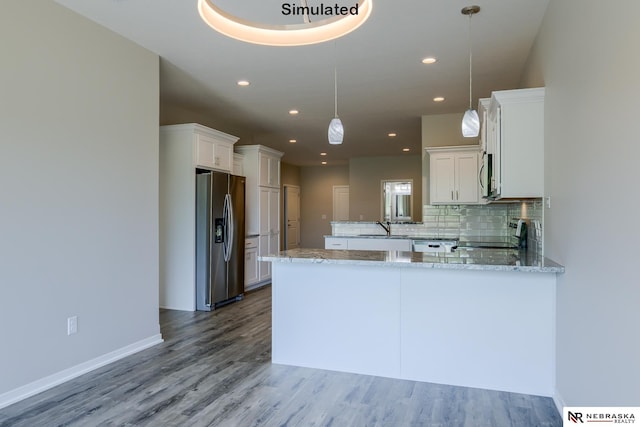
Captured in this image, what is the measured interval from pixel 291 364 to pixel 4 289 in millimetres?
2028

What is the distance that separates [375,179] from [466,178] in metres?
4.97

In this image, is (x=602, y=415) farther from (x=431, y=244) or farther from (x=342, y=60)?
(x=431, y=244)

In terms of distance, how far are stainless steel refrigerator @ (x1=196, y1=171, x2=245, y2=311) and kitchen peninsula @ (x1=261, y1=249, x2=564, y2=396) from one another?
83.0 inches

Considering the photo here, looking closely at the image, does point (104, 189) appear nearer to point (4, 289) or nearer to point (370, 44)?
point (4, 289)

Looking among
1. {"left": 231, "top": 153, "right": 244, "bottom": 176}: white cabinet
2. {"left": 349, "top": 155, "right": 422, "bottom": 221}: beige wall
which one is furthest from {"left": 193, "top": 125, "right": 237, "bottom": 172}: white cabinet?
{"left": 349, "top": 155, "right": 422, "bottom": 221}: beige wall

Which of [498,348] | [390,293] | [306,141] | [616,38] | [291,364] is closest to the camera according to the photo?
[616,38]

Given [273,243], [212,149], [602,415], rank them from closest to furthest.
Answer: [602,415] → [212,149] → [273,243]

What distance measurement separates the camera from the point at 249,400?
263 centimetres

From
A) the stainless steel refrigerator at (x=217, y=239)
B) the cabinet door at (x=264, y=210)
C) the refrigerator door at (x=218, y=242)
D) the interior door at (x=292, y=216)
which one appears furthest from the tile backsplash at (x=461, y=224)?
the interior door at (x=292, y=216)

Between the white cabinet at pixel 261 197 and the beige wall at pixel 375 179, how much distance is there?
3.78 m

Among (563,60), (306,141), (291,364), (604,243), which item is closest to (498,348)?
(604,243)

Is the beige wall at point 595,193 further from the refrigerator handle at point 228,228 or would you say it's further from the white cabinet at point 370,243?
the refrigerator handle at point 228,228

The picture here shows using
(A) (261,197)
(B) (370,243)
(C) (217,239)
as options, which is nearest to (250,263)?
(A) (261,197)

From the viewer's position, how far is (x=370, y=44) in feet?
11.5
